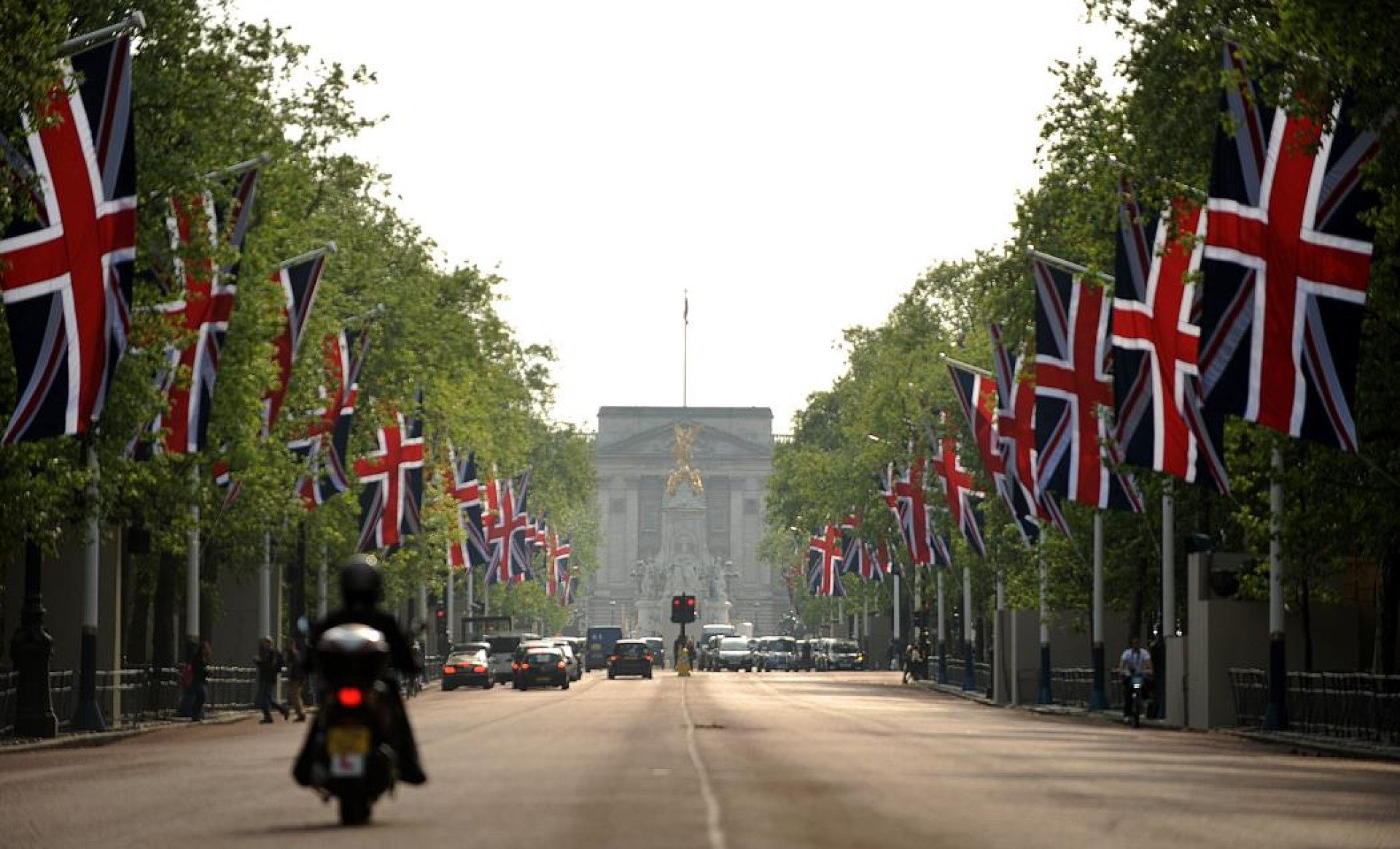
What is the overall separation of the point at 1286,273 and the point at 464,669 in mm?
67786

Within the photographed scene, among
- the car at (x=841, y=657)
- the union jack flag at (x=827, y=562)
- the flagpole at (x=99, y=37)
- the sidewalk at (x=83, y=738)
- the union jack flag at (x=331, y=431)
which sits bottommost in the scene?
the car at (x=841, y=657)

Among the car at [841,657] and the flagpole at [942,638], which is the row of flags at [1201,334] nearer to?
the flagpole at [942,638]

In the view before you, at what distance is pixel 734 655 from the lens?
144 m

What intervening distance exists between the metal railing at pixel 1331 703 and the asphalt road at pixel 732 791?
4.91ft

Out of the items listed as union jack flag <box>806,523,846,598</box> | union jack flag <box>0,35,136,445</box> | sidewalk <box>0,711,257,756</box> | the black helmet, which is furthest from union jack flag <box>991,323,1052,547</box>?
union jack flag <box>806,523,846,598</box>

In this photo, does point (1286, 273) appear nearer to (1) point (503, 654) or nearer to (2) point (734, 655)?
(1) point (503, 654)

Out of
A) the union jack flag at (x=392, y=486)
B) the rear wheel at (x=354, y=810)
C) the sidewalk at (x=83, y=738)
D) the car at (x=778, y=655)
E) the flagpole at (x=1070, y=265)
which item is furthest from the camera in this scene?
the car at (x=778, y=655)

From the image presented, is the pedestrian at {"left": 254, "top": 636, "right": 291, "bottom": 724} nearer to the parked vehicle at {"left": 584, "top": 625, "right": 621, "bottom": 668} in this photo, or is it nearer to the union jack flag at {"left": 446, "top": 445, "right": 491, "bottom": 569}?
the union jack flag at {"left": 446, "top": 445, "right": 491, "bottom": 569}

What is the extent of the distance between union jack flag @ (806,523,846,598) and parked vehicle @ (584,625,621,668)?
95.5 ft

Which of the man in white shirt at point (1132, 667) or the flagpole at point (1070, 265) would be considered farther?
the man in white shirt at point (1132, 667)

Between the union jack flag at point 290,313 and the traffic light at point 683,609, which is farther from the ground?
the union jack flag at point 290,313

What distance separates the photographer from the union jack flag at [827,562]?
11375 cm

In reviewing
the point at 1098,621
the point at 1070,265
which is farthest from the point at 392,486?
the point at 1070,265

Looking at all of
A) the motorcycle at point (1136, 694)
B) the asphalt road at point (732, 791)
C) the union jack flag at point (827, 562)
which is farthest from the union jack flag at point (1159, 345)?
the union jack flag at point (827, 562)
